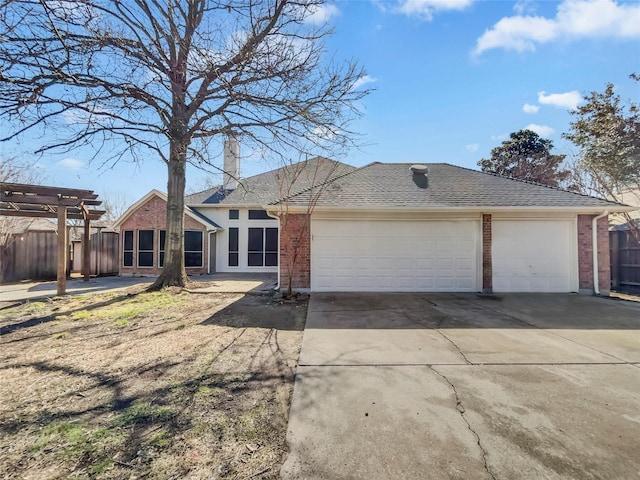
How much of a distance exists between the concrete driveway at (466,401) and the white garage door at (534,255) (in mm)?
3636

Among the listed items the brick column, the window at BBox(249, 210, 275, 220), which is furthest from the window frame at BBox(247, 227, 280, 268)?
the brick column

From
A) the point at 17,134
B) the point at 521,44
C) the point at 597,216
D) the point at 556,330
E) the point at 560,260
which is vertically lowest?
the point at 556,330

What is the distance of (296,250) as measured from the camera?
9.40m

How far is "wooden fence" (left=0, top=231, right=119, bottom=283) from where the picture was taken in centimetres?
1242

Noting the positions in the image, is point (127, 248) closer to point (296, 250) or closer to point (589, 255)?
point (296, 250)

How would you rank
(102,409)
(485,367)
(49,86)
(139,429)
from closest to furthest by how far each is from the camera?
(139,429), (102,409), (485,367), (49,86)

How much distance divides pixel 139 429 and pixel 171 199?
341 inches

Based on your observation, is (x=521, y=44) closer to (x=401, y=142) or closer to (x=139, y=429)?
(x=401, y=142)

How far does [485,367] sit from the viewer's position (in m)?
3.85

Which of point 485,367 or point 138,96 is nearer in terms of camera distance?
point 485,367

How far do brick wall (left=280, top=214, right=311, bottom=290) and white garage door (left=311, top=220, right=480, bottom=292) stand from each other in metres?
0.26

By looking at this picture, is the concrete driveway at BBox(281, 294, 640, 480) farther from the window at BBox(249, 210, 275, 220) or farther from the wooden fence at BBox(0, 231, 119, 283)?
the wooden fence at BBox(0, 231, 119, 283)

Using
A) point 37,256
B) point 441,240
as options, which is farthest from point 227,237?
point 441,240

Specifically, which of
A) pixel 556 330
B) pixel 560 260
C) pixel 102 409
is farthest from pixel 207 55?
pixel 560 260
